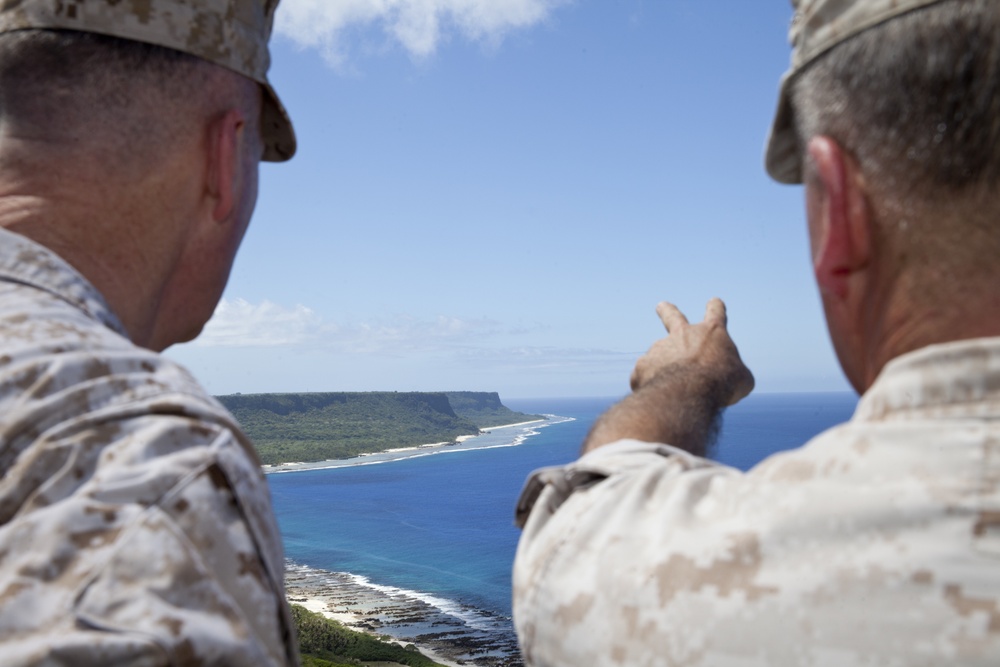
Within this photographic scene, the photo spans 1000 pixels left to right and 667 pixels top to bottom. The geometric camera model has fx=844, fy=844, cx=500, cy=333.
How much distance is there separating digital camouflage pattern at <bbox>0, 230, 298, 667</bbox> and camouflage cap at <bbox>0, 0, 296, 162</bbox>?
31.2 inches

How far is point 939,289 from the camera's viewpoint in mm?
1453

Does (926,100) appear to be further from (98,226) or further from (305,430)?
(305,430)

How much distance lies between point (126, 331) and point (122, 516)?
92cm

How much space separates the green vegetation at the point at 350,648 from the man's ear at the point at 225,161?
52.5 metres

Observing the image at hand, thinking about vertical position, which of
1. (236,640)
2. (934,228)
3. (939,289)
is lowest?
(236,640)

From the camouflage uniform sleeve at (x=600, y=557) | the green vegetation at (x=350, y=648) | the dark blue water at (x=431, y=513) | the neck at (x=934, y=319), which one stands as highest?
the neck at (x=934, y=319)

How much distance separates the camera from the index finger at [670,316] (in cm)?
285

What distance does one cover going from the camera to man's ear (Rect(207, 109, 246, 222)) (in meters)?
2.27

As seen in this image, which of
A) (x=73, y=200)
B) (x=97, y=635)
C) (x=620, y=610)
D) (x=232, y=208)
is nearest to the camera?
(x=97, y=635)

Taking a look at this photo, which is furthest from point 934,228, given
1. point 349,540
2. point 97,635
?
point 349,540

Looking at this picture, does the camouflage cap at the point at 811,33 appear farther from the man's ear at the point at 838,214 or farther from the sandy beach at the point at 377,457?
the sandy beach at the point at 377,457

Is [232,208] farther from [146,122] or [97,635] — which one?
[97,635]

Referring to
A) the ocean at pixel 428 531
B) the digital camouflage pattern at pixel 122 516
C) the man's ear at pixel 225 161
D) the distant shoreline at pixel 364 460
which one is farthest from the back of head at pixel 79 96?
the distant shoreline at pixel 364 460

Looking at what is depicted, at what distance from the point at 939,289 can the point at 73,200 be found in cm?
191
